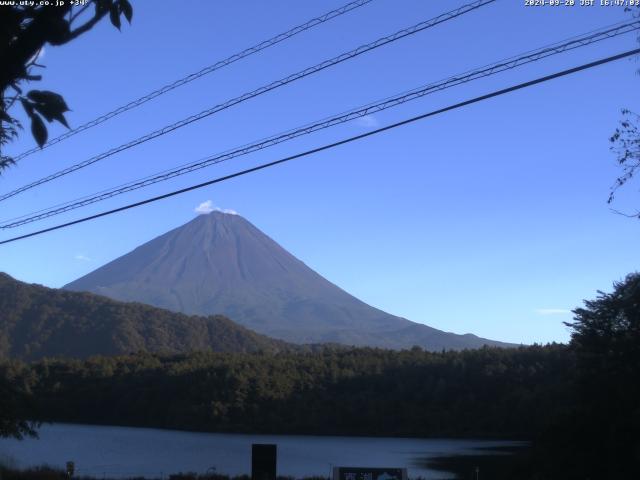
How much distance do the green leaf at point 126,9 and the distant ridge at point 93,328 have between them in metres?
108

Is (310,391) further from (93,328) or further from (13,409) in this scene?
(93,328)

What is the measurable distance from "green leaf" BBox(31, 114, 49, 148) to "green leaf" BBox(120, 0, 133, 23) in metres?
0.63

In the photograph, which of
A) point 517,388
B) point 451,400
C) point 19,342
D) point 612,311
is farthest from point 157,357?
point 612,311

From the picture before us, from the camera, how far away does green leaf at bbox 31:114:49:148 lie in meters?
3.48

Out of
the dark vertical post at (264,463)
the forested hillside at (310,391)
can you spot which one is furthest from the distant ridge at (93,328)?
the dark vertical post at (264,463)

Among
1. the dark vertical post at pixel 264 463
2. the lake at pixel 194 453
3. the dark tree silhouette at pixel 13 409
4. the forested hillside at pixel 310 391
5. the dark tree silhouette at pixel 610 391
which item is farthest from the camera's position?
the forested hillside at pixel 310 391

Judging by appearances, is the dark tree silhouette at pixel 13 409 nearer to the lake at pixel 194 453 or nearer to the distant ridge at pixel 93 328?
the lake at pixel 194 453

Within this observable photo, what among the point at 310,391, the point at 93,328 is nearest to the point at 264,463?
the point at 310,391

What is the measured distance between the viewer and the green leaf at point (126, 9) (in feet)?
12.1

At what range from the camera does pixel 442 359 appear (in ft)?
228

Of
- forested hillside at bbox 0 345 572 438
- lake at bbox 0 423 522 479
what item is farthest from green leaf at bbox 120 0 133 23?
forested hillside at bbox 0 345 572 438

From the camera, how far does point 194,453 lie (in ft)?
142

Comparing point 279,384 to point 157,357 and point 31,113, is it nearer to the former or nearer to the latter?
point 157,357

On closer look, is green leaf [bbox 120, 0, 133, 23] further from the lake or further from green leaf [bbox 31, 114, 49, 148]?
the lake
